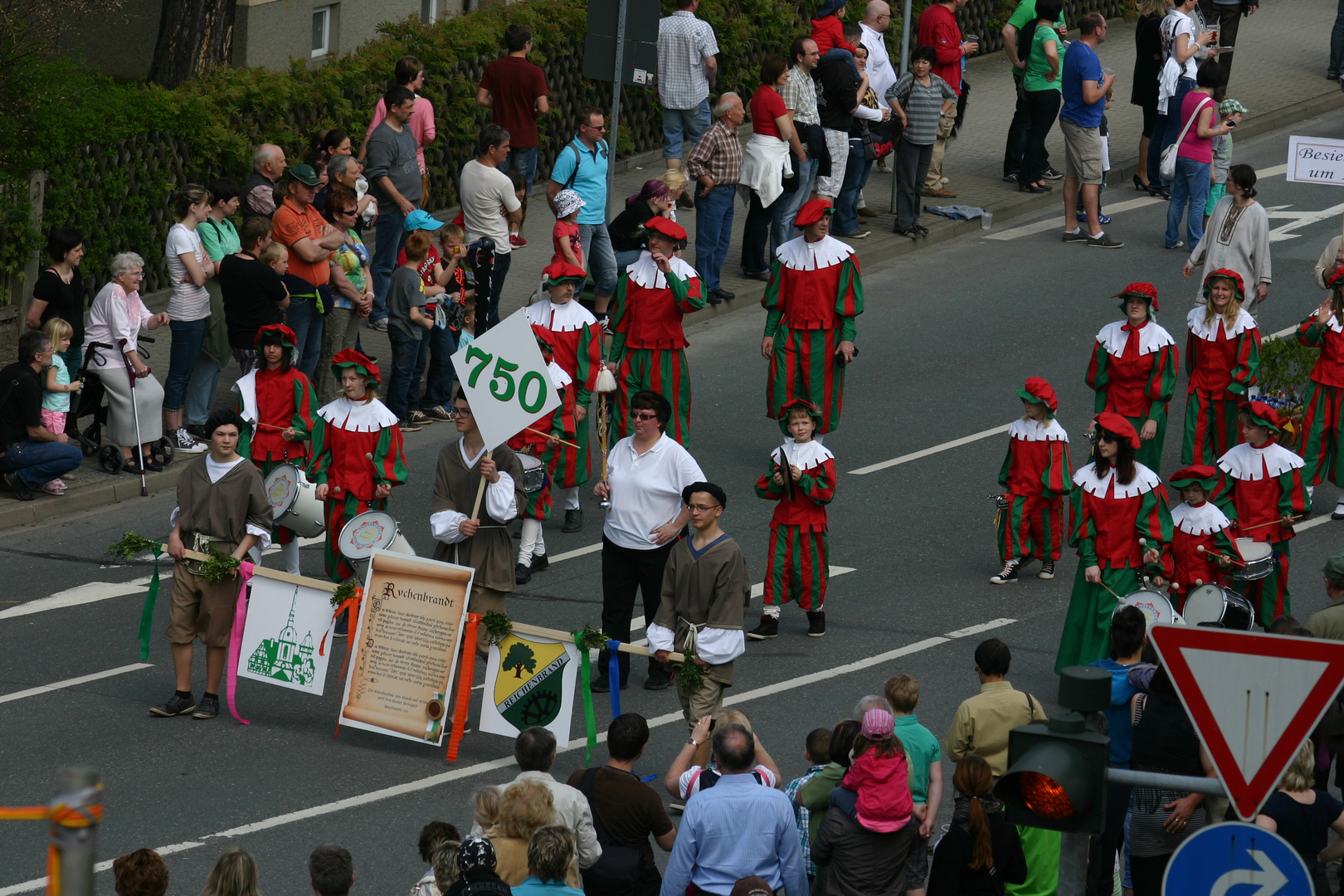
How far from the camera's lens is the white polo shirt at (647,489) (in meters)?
10.5

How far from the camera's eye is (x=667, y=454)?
34.6 ft

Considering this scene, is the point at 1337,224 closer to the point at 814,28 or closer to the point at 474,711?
the point at 814,28

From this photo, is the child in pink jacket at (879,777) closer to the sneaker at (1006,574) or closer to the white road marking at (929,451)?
the sneaker at (1006,574)

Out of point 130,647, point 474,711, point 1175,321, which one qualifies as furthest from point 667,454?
point 1175,321

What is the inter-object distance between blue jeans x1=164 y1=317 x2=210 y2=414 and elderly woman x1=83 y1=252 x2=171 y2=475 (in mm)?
360

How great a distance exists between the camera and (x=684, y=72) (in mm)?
19484

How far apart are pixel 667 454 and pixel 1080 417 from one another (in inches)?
219

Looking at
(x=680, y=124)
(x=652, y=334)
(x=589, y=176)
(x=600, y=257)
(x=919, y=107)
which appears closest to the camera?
(x=652, y=334)

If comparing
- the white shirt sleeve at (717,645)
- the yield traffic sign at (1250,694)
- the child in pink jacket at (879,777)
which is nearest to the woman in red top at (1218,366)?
the white shirt sleeve at (717,645)

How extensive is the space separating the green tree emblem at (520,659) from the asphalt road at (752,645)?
1.78 ft

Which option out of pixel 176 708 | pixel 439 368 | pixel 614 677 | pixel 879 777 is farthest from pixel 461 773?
pixel 439 368

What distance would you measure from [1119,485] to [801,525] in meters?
1.89

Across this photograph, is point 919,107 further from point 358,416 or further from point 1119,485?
point 358,416

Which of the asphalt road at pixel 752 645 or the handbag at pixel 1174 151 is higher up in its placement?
the handbag at pixel 1174 151
